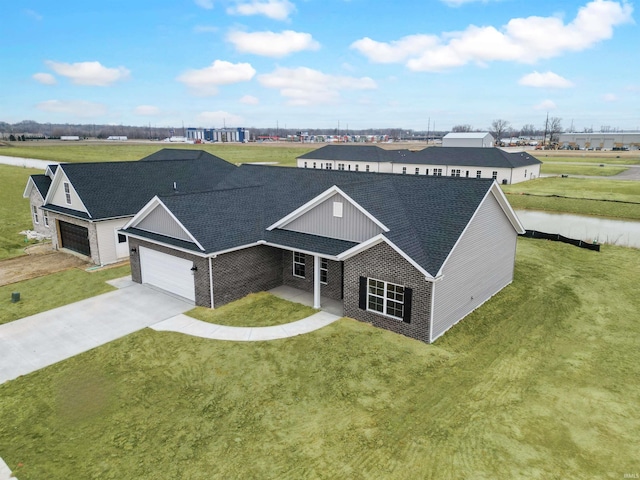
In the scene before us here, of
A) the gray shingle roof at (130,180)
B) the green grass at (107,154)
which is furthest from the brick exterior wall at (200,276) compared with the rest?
the green grass at (107,154)

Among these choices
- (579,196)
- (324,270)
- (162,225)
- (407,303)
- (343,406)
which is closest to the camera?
→ (343,406)

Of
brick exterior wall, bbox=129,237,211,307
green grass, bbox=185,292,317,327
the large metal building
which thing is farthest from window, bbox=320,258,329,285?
the large metal building

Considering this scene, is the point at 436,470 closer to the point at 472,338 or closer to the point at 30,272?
the point at 472,338

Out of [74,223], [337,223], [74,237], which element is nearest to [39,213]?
[74,237]

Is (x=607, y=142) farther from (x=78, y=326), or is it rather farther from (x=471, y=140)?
(x=78, y=326)

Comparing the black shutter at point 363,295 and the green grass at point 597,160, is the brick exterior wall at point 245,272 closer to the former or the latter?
the black shutter at point 363,295

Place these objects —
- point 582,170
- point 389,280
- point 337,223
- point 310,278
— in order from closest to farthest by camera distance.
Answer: point 389,280 → point 337,223 → point 310,278 → point 582,170
